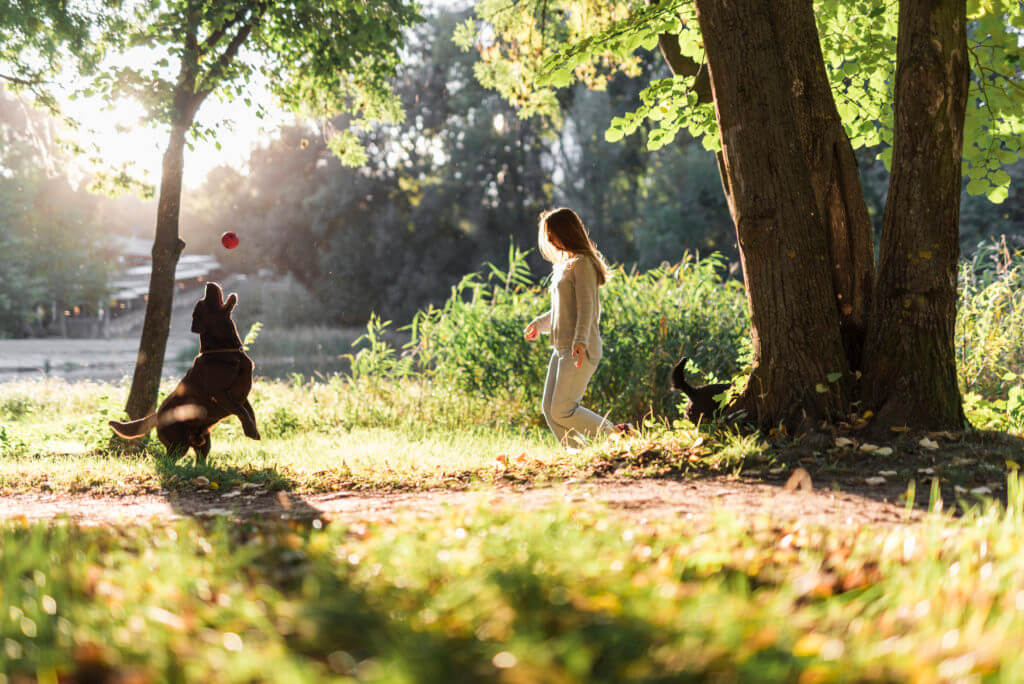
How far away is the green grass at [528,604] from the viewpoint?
184cm

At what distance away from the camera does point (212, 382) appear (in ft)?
19.2

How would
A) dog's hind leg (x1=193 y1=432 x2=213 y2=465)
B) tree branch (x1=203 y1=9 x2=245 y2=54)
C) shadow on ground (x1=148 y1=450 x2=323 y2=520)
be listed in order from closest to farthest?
shadow on ground (x1=148 y1=450 x2=323 y2=520)
dog's hind leg (x1=193 y1=432 x2=213 y2=465)
tree branch (x1=203 y1=9 x2=245 y2=54)

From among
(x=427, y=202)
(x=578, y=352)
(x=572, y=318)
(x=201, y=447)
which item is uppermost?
(x=427, y=202)

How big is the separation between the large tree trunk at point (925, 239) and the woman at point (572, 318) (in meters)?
1.91

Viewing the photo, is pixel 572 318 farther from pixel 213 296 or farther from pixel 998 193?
pixel 998 193

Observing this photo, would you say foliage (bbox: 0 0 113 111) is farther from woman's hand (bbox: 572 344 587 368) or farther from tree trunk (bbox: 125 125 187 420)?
woman's hand (bbox: 572 344 587 368)

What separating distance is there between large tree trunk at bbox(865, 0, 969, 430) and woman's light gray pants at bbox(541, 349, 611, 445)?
76.7 inches

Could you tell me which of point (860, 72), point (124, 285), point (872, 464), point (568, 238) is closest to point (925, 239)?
point (872, 464)

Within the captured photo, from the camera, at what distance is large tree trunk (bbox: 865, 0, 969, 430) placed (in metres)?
4.66

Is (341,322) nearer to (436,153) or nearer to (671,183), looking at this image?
(436,153)

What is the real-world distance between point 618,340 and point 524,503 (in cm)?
459

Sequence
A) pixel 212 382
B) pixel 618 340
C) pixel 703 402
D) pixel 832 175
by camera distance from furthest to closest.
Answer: pixel 618 340
pixel 212 382
pixel 703 402
pixel 832 175

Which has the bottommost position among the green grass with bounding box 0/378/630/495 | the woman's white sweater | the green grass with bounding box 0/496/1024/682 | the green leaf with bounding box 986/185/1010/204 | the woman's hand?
the green grass with bounding box 0/378/630/495

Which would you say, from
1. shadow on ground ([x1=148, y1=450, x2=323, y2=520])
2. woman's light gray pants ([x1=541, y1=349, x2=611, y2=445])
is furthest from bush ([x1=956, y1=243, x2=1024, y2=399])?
shadow on ground ([x1=148, y1=450, x2=323, y2=520])
